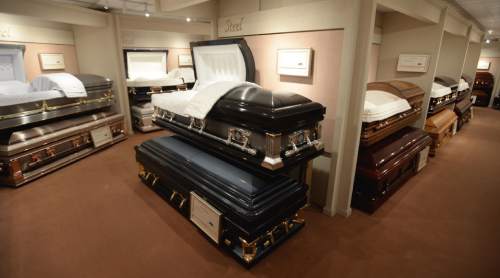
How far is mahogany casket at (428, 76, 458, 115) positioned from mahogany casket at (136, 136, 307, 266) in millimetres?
3414

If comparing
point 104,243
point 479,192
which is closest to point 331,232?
point 104,243

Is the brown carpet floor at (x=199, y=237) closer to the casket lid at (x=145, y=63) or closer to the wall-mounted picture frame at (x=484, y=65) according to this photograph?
the casket lid at (x=145, y=63)

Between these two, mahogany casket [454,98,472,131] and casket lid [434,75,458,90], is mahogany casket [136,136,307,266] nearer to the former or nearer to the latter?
casket lid [434,75,458,90]

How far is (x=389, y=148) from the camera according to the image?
9.90 feet

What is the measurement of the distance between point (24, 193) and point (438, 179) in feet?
17.5

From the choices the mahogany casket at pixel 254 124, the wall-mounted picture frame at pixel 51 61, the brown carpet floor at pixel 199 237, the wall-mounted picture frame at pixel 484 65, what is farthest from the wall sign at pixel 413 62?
the wall-mounted picture frame at pixel 484 65

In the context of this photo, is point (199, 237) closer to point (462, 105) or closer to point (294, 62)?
point (294, 62)

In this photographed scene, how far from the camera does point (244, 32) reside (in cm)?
306

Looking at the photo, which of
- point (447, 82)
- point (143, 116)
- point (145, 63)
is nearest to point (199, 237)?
point (143, 116)

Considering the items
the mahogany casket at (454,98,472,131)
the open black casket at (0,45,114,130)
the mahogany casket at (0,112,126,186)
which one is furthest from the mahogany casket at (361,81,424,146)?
the open black casket at (0,45,114,130)

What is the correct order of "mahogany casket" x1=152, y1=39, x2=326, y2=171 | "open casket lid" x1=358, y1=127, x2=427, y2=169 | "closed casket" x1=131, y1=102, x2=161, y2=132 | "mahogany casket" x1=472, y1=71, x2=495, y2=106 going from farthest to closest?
"mahogany casket" x1=472, y1=71, x2=495, y2=106 < "closed casket" x1=131, y1=102, x2=161, y2=132 < "open casket lid" x1=358, y1=127, x2=427, y2=169 < "mahogany casket" x1=152, y1=39, x2=326, y2=171

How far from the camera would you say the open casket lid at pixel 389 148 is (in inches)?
107

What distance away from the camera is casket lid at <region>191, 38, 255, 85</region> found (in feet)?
8.46

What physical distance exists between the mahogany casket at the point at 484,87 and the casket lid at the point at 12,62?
13.6 meters
